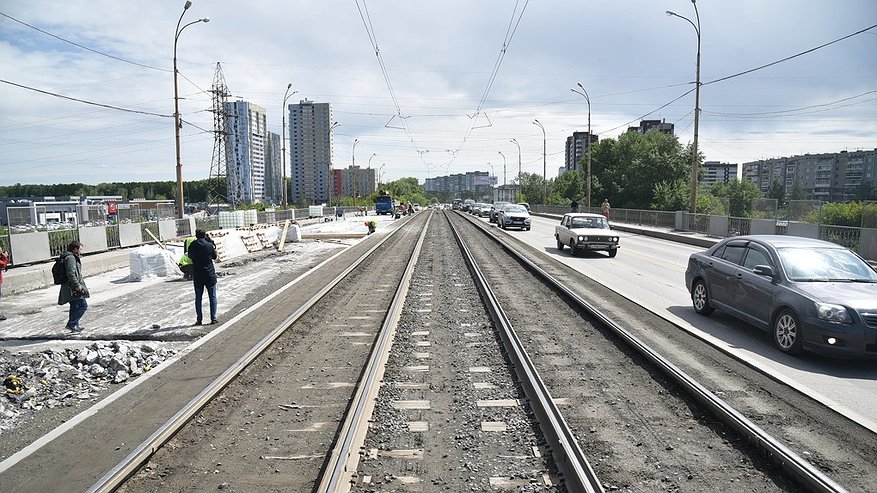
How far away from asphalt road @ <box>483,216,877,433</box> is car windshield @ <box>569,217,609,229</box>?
12.6ft

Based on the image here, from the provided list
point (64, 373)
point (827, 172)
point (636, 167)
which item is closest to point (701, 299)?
point (64, 373)

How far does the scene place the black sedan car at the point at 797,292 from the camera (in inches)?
285

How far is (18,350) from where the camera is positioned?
A: 881cm

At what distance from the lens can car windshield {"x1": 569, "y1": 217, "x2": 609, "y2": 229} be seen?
2355cm

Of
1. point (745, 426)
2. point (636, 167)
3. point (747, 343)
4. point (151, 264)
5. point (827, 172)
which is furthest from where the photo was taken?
point (827, 172)

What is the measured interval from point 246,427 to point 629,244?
25816mm

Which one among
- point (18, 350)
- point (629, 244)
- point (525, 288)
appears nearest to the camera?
point (18, 350)

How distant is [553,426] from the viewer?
17.2 feet

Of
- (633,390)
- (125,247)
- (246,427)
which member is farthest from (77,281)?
(125,247)

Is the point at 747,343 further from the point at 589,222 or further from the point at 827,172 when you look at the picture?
the point at 827,172

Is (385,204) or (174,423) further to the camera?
(385,204)

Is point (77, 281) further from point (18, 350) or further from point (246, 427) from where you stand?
point (246, 427)

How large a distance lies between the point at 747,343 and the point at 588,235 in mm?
13928

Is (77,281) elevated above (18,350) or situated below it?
above
